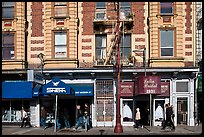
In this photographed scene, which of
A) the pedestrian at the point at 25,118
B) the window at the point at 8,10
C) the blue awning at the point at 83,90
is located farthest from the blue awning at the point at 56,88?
the window at the point at 8,10

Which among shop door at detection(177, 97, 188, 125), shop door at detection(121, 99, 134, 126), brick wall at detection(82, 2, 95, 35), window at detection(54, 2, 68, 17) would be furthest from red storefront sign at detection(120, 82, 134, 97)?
window at detection(54, 2, 68, 17)

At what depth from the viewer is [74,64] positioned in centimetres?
2619

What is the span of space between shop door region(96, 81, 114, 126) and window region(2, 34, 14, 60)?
703 cm

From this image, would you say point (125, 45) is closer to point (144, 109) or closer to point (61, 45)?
point (61, 45)

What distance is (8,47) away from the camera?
2706 cm

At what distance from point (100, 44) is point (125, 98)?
4550 millimetres

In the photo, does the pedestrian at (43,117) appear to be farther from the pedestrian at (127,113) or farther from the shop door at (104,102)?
the pedestrian at (127,113)

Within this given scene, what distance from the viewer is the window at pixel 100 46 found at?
2680cm

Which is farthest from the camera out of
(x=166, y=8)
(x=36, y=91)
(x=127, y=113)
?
(x=166, y=8)

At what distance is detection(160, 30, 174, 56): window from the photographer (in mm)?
26062

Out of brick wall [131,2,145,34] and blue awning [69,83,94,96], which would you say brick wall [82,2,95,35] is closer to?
brick wall [131,2,145,34]

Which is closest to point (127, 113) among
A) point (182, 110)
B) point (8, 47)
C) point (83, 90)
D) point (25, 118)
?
point (83, 90)

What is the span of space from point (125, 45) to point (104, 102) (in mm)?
4622

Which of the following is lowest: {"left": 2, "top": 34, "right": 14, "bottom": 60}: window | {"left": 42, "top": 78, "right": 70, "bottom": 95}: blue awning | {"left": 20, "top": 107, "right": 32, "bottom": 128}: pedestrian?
{"left": 20, "top": 107, "right": 32, "bottom": 128}: pedestrian
